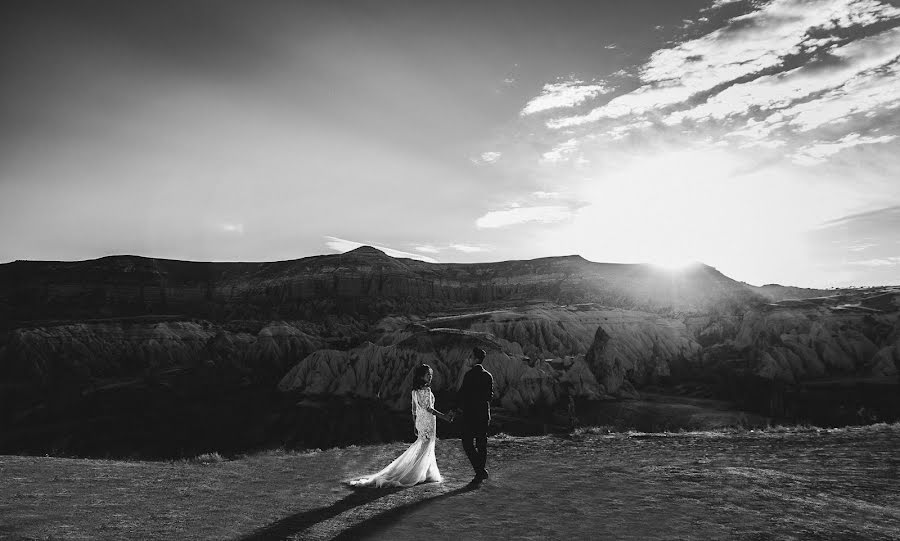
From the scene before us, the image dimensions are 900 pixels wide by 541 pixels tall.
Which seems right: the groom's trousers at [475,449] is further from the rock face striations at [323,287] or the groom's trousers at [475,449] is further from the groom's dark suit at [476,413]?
the rock face striations at [323,287]

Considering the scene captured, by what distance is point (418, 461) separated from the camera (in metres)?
10.2

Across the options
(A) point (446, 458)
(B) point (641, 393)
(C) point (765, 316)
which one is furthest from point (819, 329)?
(A) point (446, 458)

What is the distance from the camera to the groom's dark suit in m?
10.1

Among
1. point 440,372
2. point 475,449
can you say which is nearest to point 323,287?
point 440,372

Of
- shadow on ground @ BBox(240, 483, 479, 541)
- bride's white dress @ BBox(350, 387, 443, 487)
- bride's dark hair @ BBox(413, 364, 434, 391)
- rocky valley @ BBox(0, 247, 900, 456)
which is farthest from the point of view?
rocky valley @ BBox(0, 247, 900, 456)

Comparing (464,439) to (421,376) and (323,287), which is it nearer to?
(421,376)

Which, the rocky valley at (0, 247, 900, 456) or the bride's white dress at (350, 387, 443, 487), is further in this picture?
the rocky valley at (0, 247, 900, 456)

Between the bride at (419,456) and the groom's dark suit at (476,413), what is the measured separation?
0.42m

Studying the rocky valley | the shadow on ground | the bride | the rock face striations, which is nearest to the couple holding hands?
the bride

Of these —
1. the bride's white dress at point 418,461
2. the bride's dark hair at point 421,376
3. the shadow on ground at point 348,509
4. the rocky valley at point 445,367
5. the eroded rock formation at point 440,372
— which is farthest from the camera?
the eroded rock formation at point 440,372

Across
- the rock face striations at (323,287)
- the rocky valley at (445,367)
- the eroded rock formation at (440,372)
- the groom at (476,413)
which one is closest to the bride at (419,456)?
the groom at (476,413)

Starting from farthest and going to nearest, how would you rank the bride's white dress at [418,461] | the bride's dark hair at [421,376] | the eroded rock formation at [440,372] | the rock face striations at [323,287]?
the rock face striations at [323,287] < the eroded rock formation at [440,372] < the bride's dark hair at [421,376] < the bride's white dress at [418,461]

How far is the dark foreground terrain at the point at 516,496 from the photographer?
7090 mm

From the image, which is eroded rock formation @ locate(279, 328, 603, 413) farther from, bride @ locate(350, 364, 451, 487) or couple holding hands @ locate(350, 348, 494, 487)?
couple holding hands @ locate(350, 348, 494, 487)
